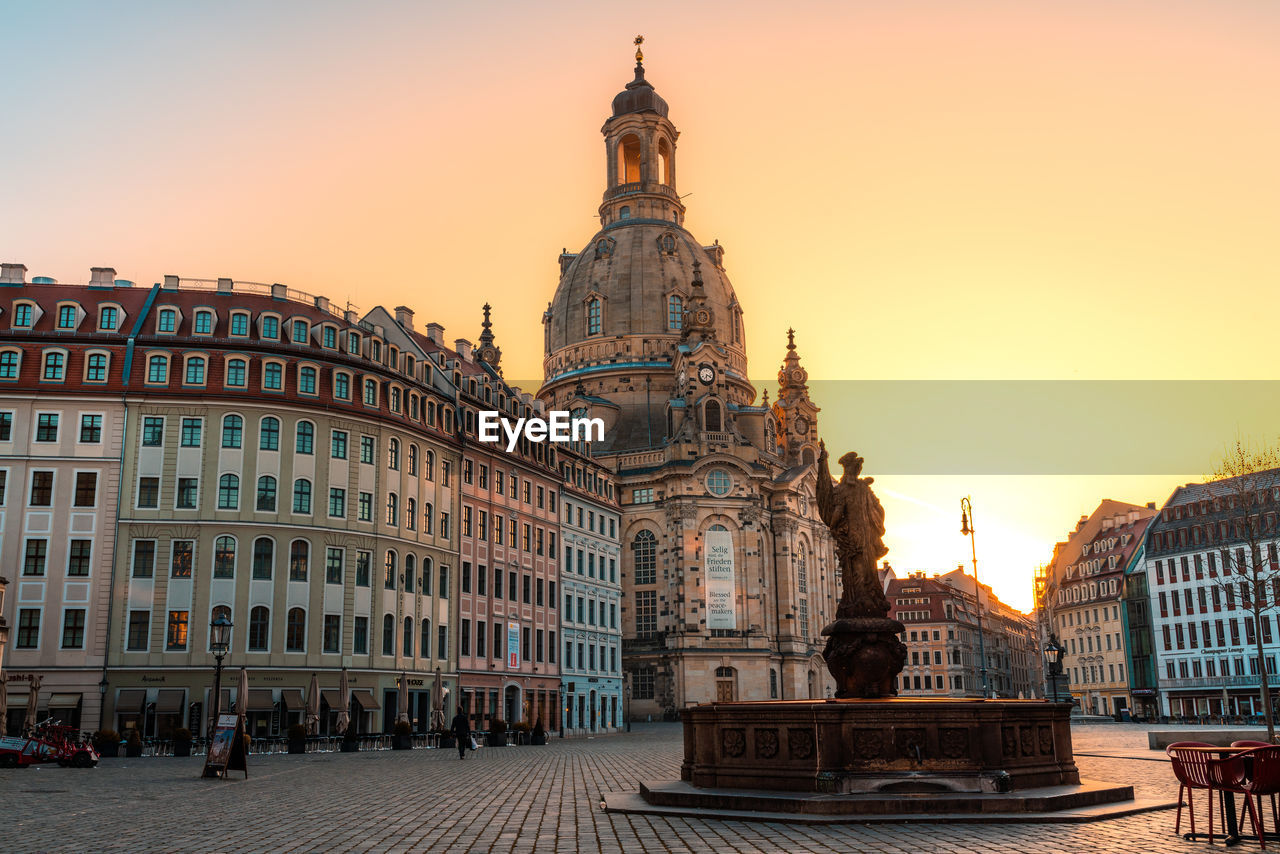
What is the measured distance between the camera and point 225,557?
5100 centimetres

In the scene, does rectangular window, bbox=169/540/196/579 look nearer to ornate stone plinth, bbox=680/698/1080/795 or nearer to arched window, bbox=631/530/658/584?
ornate stone plinth, bbox=680/698/1080/795

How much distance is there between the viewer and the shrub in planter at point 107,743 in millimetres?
42125

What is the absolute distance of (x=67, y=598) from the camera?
49.3m

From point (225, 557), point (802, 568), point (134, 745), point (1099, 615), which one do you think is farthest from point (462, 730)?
point (1099, 615)

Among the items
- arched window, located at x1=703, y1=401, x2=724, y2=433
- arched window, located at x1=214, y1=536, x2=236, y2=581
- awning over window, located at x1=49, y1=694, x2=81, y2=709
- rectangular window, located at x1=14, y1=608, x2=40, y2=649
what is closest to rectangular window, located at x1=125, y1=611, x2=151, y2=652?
awning over window, located at x1=49, y1=694, x2=81, y2=709

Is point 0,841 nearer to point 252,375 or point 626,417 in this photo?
point 252,375

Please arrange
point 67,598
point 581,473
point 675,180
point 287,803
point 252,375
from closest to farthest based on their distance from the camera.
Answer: point 287,803 < point 67,598 < point 252,375 < point 581,473 < point 675,180

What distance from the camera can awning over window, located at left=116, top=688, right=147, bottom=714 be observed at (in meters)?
48.2

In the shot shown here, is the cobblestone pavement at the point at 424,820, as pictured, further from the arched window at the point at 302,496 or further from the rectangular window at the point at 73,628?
the arched window at the point at 302,496

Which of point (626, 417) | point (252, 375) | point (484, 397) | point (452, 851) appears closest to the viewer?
point (452, 851)

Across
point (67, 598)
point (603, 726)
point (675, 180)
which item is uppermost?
point (675, 180)

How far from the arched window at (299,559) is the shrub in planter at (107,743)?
11250 mm

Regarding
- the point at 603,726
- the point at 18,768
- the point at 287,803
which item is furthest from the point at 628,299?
the point at 287,803

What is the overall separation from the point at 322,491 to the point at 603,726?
35741mm
